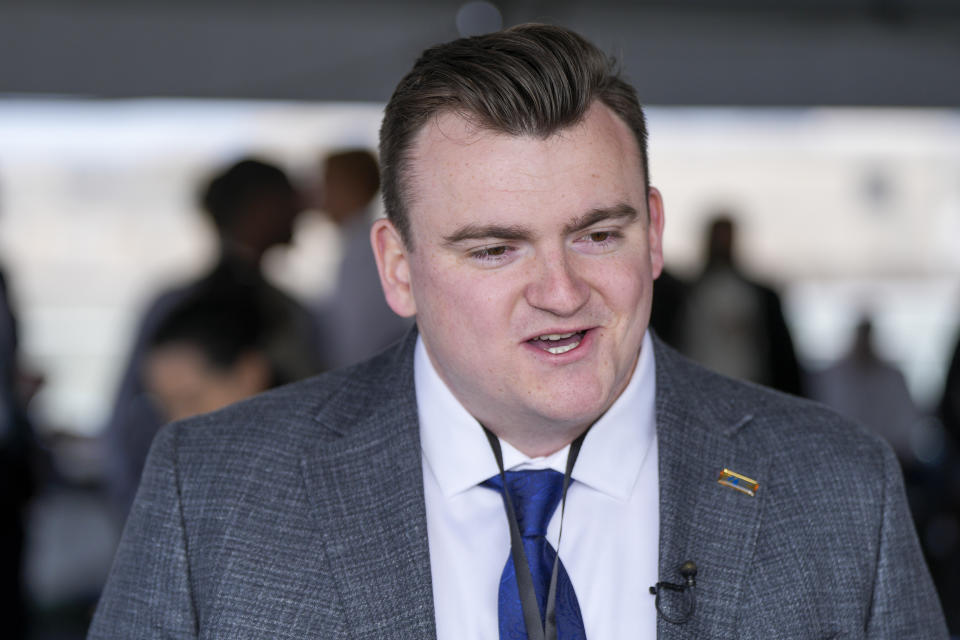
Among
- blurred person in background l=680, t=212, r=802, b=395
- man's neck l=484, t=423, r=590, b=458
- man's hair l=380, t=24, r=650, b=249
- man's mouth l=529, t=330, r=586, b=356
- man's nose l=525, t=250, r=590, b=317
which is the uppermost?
man's hair l=380, t=24, r=650, b=249

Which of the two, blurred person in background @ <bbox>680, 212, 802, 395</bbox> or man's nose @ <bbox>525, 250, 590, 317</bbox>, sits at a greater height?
man's nose @ <bbox>525, 250, 590, 317</bbox>

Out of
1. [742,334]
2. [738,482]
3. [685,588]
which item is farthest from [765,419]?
[742,334]

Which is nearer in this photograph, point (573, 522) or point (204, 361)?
point (573, 522)

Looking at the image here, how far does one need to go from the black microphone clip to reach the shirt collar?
14 centimetres

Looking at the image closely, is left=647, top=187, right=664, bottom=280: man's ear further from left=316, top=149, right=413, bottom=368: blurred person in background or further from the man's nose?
left=316, top=149, right=413, bottom=368: blurred person in background

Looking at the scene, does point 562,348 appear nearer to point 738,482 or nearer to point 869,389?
point 738,482

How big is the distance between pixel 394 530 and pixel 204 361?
112cm

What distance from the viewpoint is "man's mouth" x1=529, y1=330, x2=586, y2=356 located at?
4.33ft

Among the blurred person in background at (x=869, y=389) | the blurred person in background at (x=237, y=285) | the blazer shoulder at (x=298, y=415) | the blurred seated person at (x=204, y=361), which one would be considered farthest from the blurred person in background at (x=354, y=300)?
the blurred person in background at (x=869, y=389)

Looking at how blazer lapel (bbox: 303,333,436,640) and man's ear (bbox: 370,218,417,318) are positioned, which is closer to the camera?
blazer lapel (bbox: 303,333,436,640)

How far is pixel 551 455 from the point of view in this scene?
1.46 metres

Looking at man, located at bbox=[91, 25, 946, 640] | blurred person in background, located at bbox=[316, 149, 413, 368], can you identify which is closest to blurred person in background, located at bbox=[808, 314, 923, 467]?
blurred person in background, located at bbox=[316, 149, 413, 368]

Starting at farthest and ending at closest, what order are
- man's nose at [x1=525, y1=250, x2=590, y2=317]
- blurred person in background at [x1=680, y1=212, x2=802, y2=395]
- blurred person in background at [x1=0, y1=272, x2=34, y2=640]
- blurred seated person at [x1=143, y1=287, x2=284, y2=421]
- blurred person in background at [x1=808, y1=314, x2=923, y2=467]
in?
1. blurred person in background at [x1=808, y1=314, x2=923, y2=467]
2. blurred person in background at [x1=680, y1=212, x2=802, y2=395]
3. blurred person in background at [x1=0, y1=272, x2=34, y2=640]
4. blurred seated person at [x1=143, y1=287, x2=284, y2=421]
5. man's nose at [x1=525, y1=250, x2=590, y2=317]

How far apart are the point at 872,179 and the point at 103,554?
10605mm
